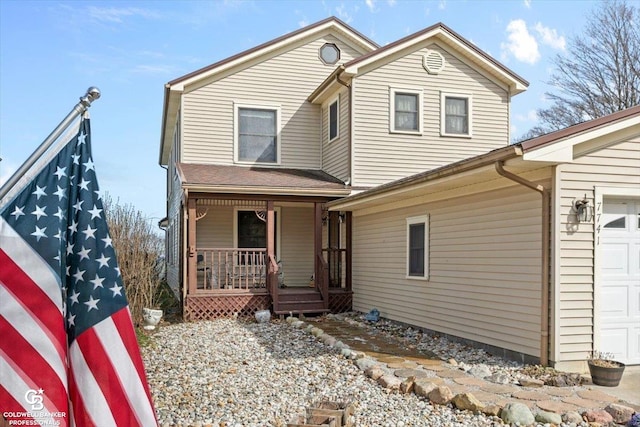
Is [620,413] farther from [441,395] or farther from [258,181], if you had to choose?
[258,181]

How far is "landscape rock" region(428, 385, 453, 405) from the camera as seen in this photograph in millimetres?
5289

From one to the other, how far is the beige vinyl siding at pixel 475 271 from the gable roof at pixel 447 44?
3797 mm

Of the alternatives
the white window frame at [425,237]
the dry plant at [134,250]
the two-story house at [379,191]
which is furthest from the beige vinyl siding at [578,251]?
the dry plant at [134,250]

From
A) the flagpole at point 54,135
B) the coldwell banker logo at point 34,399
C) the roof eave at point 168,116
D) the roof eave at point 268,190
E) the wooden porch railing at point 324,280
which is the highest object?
the roof eave at point 168,116

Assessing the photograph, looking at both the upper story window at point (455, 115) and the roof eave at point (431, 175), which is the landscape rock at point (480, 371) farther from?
the upper story window at point (455, 115)

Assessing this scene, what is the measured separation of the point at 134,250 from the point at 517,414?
696 centimetres

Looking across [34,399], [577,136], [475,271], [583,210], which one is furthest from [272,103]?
[34,399]

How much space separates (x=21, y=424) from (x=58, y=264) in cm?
67

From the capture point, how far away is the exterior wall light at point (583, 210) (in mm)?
6645

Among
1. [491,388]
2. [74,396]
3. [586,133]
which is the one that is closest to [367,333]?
[491,388]

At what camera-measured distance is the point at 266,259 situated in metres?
12.0

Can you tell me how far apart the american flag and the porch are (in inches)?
350

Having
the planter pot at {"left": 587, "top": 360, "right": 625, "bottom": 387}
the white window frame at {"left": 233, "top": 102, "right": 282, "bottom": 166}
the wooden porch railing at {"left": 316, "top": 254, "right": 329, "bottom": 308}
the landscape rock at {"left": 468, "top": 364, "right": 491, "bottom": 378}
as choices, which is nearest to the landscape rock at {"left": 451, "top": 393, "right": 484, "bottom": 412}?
the landscape rock at {"left": 468, "top": 364, "right": 491, "bottom": 378}

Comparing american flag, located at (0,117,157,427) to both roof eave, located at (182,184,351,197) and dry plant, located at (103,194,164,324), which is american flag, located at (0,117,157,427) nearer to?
dry plant, located at (103,194,164,324)
